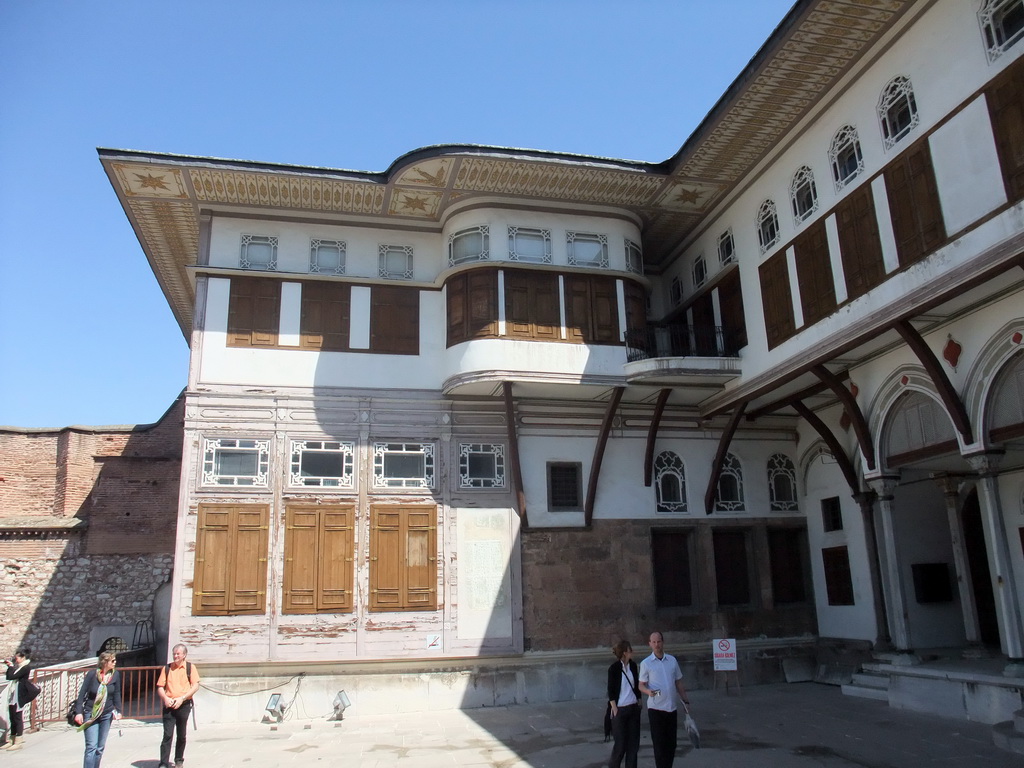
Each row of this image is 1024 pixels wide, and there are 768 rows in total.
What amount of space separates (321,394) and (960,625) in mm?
10957

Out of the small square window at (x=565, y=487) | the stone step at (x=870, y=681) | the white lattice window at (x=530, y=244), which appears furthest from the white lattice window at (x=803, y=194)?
the stone step at (x=870, y=681)

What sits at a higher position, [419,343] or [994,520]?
[419,343]


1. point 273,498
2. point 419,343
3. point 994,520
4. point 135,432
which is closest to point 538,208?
point 419,343

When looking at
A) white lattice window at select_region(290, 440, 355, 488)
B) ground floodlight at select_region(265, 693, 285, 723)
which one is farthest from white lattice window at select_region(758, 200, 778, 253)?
ground floodlight at select_region(265, 693, 285, 723)

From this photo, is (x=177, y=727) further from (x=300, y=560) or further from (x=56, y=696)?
(x=56, y=696)

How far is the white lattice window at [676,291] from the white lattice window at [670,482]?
10.3 ft

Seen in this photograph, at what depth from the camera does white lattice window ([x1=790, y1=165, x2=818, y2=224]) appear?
38.4 feet

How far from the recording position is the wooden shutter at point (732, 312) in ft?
43.9

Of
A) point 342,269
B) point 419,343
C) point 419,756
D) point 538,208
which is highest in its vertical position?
point 538,208

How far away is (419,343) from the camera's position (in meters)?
13.9

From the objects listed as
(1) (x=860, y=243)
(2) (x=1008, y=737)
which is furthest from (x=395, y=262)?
(2) (x=1008, y=737)

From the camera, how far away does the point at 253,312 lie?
13523mm

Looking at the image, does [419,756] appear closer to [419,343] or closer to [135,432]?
[419,343]

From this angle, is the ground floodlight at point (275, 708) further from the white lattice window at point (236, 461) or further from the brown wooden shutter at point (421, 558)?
the white lattice window at point (236, 461)
